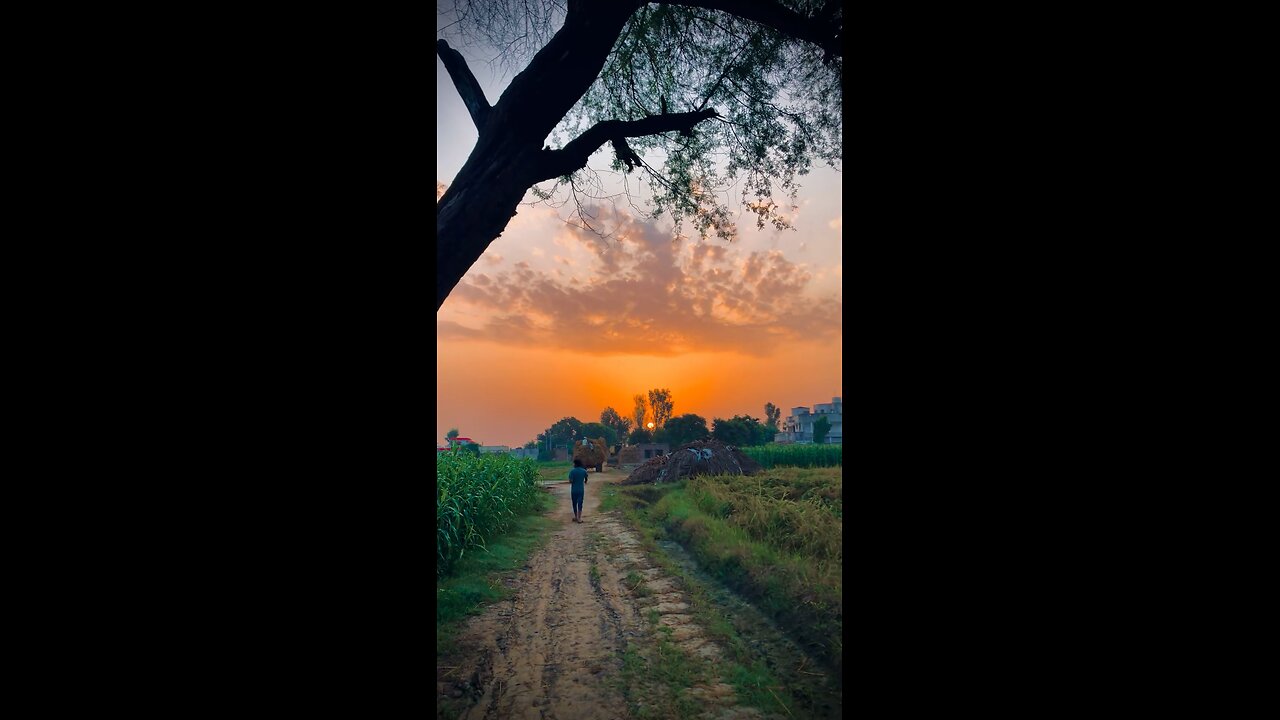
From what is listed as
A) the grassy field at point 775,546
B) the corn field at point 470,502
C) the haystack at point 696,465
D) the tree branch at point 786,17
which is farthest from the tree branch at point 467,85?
the haystack at point 696,465

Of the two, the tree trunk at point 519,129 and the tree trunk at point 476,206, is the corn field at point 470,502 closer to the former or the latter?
the tree trunk at point 476,206

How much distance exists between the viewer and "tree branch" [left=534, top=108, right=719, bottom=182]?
3.62m

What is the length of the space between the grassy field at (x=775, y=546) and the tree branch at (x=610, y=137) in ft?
10.9

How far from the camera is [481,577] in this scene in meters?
5.77

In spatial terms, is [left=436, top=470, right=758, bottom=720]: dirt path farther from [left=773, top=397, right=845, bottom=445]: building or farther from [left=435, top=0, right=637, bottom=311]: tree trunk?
[left=773, top=397, right=845, bottom=445]: building

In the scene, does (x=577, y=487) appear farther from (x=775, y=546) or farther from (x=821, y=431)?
(x=821, y=431)

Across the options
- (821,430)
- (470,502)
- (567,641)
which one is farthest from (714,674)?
(821,430)

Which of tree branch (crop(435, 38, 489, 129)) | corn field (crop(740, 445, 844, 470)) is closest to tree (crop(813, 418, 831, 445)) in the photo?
corn field (crop(740, 445, 844, 470))

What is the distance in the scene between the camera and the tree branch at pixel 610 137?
362cm
